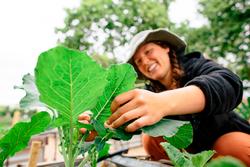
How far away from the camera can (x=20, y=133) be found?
2.11 ft

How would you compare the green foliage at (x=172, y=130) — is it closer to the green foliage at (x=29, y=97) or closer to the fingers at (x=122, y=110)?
the fingers at (x=122, y=110)

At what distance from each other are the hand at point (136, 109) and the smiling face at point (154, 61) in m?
0.83

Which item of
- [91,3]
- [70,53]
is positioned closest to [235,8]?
[91,3]

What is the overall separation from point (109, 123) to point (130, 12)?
9.80 metres

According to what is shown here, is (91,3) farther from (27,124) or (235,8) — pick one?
(27,124)

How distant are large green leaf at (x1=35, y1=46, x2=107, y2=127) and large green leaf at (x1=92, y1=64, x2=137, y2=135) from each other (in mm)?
54

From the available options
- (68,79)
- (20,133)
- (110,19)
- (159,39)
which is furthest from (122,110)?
(110,19)

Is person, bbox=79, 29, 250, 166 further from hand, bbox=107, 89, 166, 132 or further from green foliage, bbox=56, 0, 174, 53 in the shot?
green foliage, bbox=56, 0, 174, 53

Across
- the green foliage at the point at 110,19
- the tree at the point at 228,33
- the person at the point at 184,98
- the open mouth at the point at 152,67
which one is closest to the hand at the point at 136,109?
the person at the point at 184,98

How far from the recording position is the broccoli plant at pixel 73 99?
1.50 ft

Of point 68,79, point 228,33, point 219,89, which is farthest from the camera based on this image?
point 228,33

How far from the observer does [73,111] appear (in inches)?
21.3

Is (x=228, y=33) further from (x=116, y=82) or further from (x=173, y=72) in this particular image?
(x=116, y=82)

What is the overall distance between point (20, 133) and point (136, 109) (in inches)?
11.2
